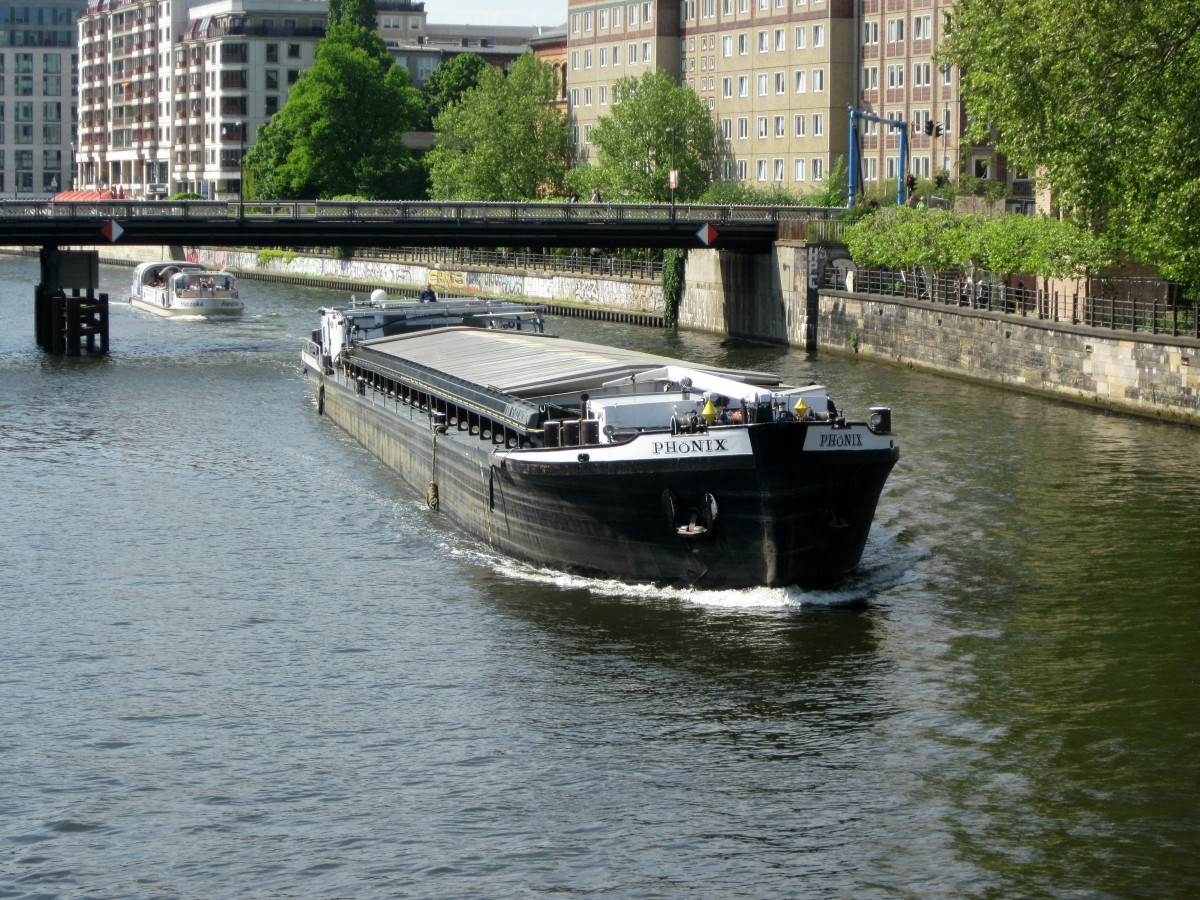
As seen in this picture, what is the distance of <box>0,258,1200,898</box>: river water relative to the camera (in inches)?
808

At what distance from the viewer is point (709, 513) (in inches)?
1172

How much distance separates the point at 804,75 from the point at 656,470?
91.7m

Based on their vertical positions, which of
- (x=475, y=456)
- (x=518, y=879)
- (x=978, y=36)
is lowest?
(x=518, y=879)

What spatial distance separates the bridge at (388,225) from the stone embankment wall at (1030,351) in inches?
316

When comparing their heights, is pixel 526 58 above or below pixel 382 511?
above

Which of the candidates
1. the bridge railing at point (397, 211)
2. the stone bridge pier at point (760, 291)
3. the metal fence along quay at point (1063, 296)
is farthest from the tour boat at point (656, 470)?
the stone bridge pier at point (760, 291)

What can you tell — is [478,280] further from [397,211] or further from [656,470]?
[656,470]

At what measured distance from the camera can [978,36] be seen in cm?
6038

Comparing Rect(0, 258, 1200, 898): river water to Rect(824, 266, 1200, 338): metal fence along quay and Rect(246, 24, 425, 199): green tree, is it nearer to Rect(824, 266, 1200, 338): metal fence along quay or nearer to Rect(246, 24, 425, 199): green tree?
Rect(824, 266, 1200, 338): metal fence along quay

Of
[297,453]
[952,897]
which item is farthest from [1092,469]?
[952,897]

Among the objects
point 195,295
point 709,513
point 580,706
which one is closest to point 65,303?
point 195,295

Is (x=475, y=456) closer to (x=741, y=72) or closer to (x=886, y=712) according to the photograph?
(x=886, y=712)

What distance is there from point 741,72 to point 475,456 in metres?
91.5

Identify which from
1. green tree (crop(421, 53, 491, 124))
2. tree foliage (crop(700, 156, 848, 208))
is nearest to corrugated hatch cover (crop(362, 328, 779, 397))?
tree foliage (crop(700, 156, 848, 208))
